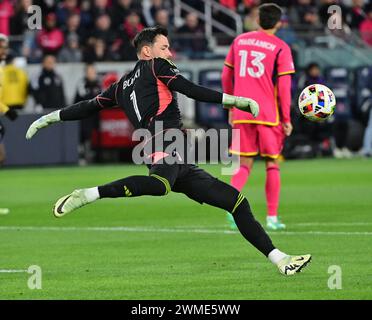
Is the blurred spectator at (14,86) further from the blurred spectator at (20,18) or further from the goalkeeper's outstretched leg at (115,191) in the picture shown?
the goalkeeper's outstretched leg at (115,191)

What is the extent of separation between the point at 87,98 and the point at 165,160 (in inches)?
666

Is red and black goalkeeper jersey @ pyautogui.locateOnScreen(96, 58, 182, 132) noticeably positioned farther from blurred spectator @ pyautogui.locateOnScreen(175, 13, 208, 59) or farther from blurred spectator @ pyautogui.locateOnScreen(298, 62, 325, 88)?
blurred spectator @ pyautogui.locateOnScreen(175, 13, 208, 59)

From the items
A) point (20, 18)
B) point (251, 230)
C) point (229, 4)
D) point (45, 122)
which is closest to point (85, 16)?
point (20, 18)

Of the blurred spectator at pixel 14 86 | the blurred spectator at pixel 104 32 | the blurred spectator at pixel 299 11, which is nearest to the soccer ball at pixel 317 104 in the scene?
the blurred spectator at pixel 14 86

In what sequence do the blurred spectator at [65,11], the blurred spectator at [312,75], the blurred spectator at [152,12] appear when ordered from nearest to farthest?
1. the blurred spectator at [312,75]
2. the blurred spectator at [65,11]
3. the blurred spectator at [152,12]

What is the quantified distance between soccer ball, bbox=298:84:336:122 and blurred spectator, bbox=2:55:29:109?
15.1 meters

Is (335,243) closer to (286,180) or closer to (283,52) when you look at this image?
(283,52)

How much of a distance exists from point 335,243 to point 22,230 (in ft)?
13.0

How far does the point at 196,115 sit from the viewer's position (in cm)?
2867

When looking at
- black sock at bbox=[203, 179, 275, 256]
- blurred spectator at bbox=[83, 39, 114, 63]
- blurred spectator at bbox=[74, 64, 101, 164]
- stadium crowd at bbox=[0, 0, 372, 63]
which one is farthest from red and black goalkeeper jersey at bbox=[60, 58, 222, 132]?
blurred spectator at bbox=[83, 39, 114, 63]

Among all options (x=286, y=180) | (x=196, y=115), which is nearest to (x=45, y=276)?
(x=286, y=180)

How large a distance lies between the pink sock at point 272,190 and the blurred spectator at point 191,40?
15.7 m

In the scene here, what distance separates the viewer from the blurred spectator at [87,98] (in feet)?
87.4

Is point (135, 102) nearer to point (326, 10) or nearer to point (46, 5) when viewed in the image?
point (46, 5)
